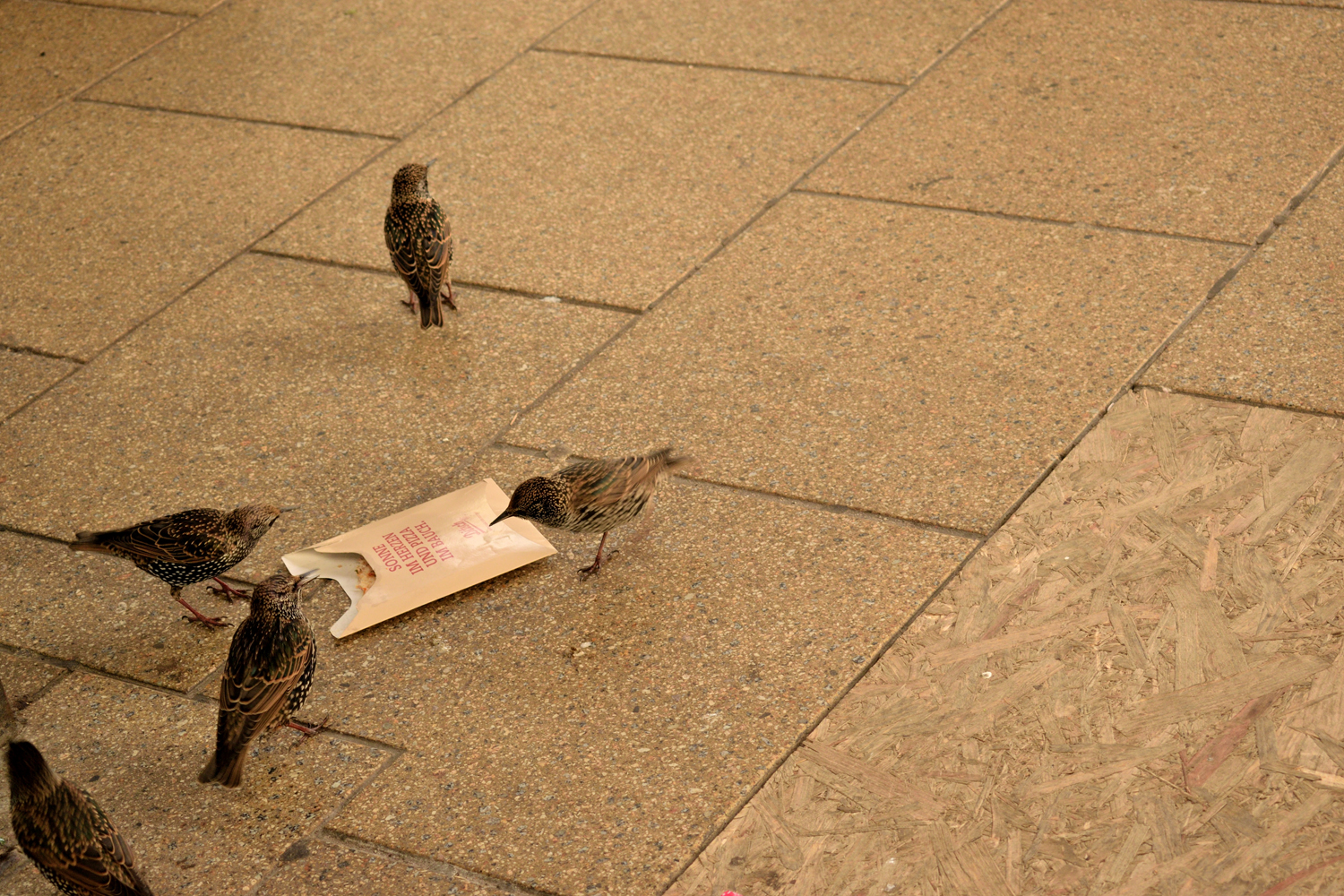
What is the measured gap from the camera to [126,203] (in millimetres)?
7039

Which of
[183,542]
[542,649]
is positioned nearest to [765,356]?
[542,649]

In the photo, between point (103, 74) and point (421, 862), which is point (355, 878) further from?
point (103, 74)

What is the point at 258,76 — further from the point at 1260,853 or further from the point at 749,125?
the point at 1260,853

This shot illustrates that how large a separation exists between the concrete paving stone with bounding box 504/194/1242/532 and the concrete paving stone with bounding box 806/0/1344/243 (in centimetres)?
28

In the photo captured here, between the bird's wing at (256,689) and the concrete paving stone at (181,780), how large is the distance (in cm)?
24

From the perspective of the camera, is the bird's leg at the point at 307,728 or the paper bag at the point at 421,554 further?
the paper bag at the point at 421,554

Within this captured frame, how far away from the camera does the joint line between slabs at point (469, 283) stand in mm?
5988

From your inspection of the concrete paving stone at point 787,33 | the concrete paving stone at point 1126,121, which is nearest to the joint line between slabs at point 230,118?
the concrete paving stone at point 787,33

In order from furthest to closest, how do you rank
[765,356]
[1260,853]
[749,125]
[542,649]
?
[749,125], [765,356], [542,649], [1260,853]

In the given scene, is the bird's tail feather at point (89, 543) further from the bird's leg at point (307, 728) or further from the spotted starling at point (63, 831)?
the spotted starling at point (63, 831)

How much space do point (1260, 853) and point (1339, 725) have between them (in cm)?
55

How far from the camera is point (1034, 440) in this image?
493 cm

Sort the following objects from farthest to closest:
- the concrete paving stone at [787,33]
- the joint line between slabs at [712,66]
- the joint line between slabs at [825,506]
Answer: the concrete paving stone at [787,33]
the joint line between slabs at [712,66]
the joint line between slabs at [825,506]

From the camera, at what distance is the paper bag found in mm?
4520
